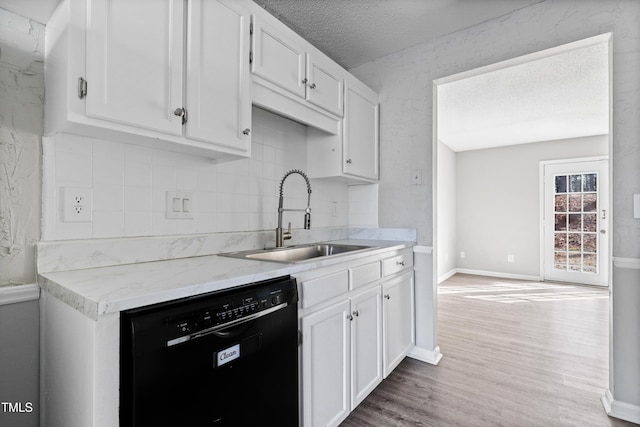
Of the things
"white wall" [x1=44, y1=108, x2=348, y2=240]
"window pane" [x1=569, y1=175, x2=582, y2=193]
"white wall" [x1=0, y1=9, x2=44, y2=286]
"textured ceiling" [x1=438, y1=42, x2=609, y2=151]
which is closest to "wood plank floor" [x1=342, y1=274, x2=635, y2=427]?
"white wall" [x1=44, y1=108, x2=348, y2=240]

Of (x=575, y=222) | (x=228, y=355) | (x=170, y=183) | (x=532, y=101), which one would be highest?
(x=532, y=101)

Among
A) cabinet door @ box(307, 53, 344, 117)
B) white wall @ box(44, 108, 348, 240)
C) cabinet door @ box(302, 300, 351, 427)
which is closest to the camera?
white wall @ box(44, 108, 348, 240)

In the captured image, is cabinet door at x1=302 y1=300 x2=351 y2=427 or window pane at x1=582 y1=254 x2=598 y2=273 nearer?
cabinet door at x1=302 y1=300 x2=351 y2=427

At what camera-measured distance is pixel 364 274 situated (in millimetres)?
1742

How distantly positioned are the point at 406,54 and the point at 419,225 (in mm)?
1342

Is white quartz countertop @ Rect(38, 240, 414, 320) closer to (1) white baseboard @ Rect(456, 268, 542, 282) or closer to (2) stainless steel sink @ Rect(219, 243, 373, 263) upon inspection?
(2) stainless steel sink @ Rect(219, 243, 373, 263)

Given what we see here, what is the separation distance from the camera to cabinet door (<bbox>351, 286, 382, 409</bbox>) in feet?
5.40

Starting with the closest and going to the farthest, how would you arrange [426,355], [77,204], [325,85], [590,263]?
[77,204] < [325,85] < [426,355] < [590,263]

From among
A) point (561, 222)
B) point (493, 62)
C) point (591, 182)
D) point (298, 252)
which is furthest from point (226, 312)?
point (591, 182)

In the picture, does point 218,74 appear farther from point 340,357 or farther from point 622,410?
point 622,410

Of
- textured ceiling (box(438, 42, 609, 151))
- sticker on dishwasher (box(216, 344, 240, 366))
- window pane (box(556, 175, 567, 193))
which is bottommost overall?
sticker on dishwasher (box(216, 344, 240, 366))

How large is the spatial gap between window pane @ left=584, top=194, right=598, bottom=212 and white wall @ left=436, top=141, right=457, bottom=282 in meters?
1.85

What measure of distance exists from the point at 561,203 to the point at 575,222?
343mm

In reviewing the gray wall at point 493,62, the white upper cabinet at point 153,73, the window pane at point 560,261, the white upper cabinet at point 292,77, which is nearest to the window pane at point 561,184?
the window pane at point 560,261
